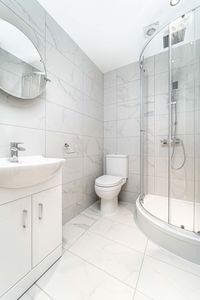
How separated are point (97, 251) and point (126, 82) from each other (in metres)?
2.22

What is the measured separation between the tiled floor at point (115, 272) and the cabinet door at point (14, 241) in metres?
0.17

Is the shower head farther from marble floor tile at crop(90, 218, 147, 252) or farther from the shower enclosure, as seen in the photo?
marble floor tile at crop(90, 218, 147, 252)

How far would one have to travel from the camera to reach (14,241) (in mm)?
789

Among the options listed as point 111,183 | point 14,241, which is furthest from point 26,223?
point 111,183

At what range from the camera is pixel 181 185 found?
71.5 inches

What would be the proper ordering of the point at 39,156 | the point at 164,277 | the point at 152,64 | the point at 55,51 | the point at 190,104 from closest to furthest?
the point at 164,277 < the point at 39,156 < the point at 55,51 < the point at 190,104 < the point at 152,64

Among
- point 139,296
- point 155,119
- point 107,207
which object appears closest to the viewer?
point 139,296

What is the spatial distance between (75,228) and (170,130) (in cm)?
163

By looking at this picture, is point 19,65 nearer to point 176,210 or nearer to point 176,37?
point 176,37

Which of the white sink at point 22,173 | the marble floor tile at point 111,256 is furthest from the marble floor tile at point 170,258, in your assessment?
the white sink at point 22,173

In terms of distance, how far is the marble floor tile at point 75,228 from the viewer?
1327mm

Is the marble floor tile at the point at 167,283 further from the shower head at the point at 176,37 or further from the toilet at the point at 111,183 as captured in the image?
the shower head at the point at 176,37

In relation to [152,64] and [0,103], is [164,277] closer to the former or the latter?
[0,103]

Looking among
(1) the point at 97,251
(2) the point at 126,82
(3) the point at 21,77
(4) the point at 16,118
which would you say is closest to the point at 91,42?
(2) the point at 126,82
